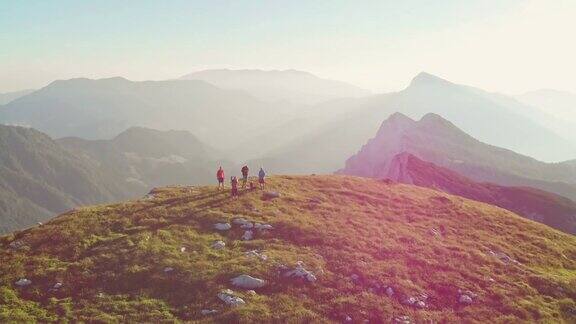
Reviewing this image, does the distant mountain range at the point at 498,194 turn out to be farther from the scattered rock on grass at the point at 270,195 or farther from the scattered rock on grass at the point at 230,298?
the scattered rock on grass at the point at 230,298

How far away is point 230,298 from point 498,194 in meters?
104

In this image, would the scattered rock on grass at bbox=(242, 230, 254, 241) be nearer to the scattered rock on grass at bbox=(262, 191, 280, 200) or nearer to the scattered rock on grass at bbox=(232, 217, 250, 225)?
the scattered rock on grass at bbox=(232, 217, 250, 225)

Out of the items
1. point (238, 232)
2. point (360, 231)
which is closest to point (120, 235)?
point (238, 232)

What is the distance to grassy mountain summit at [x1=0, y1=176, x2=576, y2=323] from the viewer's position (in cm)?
2744

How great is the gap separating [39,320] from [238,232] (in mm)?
15957

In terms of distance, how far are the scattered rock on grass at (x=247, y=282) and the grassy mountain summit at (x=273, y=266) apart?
0.14m

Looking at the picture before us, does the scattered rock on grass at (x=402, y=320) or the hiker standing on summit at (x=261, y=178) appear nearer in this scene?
the scattered rock on grass at (x=402, y=320)

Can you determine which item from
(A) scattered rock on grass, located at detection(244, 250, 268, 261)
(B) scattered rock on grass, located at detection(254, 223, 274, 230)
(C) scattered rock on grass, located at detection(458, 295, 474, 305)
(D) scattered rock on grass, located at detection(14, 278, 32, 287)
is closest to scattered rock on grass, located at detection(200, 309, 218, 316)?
(A) scattered rock on grass, located at detection(244, 250, 268, 261)

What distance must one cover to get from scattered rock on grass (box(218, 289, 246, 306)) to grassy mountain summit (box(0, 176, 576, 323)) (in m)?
0.09

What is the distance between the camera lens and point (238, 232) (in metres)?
37.4

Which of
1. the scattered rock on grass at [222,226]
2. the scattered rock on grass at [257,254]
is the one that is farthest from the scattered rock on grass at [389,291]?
the scattered rock on grass at [222,226]

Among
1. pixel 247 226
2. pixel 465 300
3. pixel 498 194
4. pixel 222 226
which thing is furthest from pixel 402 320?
pixel 498 194

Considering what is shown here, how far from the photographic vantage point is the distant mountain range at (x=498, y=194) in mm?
107925

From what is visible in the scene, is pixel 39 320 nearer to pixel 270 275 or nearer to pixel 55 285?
pixel 55 285
